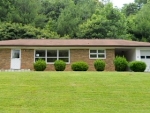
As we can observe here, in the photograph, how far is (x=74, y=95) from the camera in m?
10.9

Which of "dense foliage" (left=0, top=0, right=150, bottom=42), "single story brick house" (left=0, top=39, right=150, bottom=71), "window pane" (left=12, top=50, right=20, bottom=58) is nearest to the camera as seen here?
"single story brick house" (left=0, top=39, right=150, bottom=71)

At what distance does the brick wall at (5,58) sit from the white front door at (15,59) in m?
0.38

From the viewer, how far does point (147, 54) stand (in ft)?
87.5

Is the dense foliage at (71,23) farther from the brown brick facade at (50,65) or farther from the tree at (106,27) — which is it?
the brown brick facade at (50,65)

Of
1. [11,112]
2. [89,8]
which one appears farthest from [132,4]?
[11,112]

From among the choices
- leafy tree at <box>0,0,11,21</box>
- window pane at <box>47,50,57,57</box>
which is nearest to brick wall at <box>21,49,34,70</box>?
window pane at <box>47,50,57,57</box>

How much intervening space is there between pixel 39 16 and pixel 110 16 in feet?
41.2

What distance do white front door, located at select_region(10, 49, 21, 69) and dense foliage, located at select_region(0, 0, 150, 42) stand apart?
14.4 m

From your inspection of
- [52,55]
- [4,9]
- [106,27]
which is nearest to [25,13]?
[4,9]

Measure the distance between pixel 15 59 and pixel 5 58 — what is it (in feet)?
3.25

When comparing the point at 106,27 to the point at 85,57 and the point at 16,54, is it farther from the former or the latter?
the point at 16,54

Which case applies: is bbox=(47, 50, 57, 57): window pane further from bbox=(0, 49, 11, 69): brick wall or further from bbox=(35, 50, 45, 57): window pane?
bbox=(0, 49, 11, 69): brick wall

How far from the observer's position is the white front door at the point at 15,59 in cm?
2601

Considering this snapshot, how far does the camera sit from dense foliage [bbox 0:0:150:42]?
134 ft
